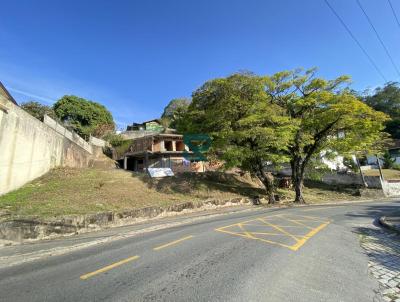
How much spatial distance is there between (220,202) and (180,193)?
337 centimetres

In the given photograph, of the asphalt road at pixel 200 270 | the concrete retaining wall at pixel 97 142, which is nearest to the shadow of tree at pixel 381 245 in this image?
the asphalt road at pixel 200 270

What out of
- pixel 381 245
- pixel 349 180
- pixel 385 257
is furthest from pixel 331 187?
pixel 385 257

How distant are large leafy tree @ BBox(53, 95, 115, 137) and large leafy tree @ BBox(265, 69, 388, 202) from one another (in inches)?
1357

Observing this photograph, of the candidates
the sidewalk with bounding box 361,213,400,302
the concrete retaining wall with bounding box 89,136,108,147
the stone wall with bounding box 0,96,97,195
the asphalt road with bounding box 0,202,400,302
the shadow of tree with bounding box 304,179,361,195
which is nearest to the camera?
the asphalt road with bounding box 0,202,400,302

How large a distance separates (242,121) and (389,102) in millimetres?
75230

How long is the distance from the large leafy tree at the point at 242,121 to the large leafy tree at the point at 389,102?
65.7 meters

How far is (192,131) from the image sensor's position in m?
28.4

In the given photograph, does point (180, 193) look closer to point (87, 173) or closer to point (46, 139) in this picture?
point (87, 173)

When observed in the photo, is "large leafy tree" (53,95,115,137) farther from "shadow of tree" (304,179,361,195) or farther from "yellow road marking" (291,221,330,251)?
"yellow road marking" (291,221,330,251)

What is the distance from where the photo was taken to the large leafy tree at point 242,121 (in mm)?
25297

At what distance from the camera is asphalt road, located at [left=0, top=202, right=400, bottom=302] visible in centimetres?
557

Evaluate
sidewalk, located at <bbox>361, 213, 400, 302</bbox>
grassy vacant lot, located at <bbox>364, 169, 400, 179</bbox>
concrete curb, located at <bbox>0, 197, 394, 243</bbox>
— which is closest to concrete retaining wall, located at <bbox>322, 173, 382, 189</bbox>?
grassy vacant lot, located at <bbox>364, 169, 400, 179</bbox>

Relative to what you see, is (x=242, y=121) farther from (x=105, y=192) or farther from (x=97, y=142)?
(x=97, y=142)

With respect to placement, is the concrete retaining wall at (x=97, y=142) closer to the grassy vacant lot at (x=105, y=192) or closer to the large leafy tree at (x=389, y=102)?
the grassy vacant lot at (x=105, y=192)
